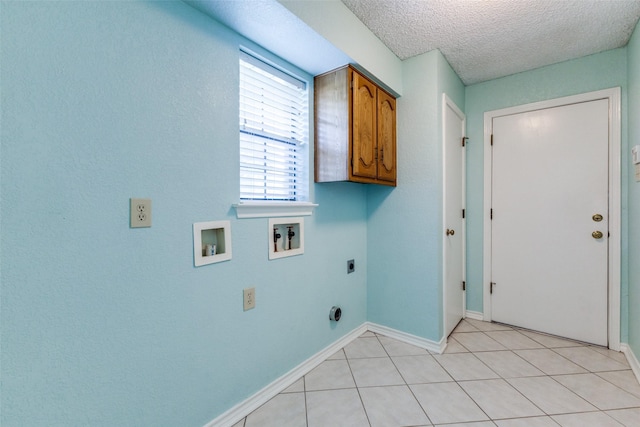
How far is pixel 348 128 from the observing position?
A: 1827 mm

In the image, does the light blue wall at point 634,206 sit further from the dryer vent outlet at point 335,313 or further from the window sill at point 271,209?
the window sill at point 271,209

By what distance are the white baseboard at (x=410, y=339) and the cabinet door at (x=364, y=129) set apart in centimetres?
132

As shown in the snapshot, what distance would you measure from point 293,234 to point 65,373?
1190 millimetres

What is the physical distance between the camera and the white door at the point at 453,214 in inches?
89.0

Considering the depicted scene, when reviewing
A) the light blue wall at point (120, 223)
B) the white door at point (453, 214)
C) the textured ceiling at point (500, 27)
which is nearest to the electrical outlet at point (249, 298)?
the light blue wall at point (120, 223)

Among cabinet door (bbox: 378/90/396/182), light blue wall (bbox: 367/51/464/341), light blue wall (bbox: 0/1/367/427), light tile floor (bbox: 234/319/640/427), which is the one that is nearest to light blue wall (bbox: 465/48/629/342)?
light blue wall (bbox: 367/51/464/341)

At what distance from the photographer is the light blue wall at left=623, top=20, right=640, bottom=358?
1852mm

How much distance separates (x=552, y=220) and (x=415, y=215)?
1.20 metres

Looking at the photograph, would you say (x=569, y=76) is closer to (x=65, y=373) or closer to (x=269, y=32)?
(x=269, y=32)

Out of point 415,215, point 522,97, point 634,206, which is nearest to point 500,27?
point 522,97

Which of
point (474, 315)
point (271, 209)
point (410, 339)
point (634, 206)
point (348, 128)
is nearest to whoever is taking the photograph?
point (271, 209)

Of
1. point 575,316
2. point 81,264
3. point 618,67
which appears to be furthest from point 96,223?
point 618,67

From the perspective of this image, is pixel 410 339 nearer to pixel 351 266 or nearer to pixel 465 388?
pixel 465 388

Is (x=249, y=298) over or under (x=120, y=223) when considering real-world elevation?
under
